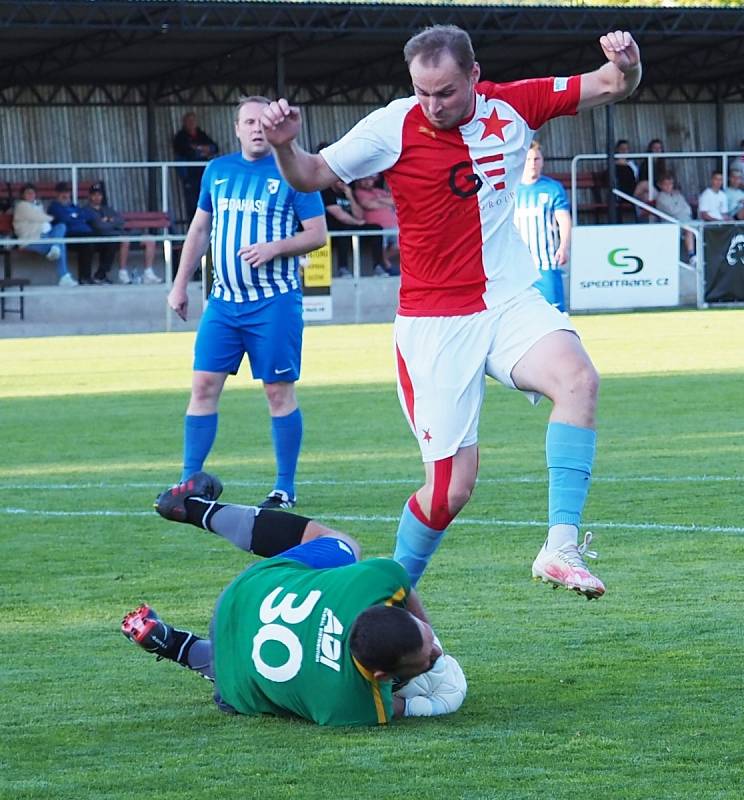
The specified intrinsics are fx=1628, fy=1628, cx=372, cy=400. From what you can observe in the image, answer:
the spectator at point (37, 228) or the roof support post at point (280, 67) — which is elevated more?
the roof support post at point (280, 67)

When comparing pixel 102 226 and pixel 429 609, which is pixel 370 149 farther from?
pixel 102 226

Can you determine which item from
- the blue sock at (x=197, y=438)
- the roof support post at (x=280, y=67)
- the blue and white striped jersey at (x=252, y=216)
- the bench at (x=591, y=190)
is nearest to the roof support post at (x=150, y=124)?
the roof support post at (x=280, y=67)

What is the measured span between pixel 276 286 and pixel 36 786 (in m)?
5.32

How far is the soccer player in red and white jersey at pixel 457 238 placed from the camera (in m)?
5.39

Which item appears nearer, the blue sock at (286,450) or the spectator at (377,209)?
the blue sock at (286,450)

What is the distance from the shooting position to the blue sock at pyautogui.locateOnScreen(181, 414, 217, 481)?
29.4 feet

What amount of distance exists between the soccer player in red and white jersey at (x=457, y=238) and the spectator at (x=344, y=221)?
74.8 ft

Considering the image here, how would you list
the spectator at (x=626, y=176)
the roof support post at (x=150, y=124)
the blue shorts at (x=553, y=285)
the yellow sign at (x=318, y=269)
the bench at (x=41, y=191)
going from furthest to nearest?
the roof support post at (x=150, y=124) → the spectator at (x=626, y=176) → the bench at (x=41, y=191) → the yellow sign at (x=318, y=269) → the blue shorts at (x=553, y=285)

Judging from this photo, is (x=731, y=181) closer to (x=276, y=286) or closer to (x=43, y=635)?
(x=276, y=286)

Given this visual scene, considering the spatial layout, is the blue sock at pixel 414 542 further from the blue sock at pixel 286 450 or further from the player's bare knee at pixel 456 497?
the blue sock at pixel 286 450

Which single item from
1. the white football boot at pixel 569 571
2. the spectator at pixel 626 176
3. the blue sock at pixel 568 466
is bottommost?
the white football boot at pixel 569 571

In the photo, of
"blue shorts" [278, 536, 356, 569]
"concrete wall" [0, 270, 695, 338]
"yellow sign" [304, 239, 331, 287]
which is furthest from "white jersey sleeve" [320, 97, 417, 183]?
"concrete wall" [0, 270, 695, 338]

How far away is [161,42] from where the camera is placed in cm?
3098

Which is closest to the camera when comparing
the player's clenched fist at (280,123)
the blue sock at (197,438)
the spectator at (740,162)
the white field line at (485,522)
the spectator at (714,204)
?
the player's clenched fist at (280,123)
